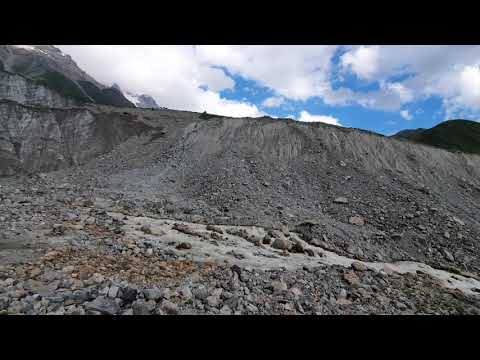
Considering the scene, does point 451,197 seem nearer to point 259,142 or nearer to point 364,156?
point 364,156

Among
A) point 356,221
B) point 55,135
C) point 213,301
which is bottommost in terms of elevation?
point 213,301

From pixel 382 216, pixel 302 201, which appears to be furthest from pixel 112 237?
pixel 382 216

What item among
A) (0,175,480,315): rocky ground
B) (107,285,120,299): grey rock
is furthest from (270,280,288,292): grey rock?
(107,285,120,299): grey rock

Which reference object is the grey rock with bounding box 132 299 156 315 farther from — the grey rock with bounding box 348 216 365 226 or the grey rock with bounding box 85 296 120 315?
the grey rock with bounding box 348 216 365 226

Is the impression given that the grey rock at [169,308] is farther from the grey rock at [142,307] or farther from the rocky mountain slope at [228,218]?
the grey rock at [142,307]

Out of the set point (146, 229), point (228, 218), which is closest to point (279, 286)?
point (146, 229)

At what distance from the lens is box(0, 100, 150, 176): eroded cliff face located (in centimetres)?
3130

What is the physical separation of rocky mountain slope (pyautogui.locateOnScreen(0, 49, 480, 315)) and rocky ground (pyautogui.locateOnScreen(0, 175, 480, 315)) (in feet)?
0.16

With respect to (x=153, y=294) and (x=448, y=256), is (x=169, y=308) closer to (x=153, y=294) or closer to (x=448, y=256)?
(x=153, y=294)

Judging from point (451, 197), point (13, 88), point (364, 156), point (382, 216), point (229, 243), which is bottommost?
point (229, 243)

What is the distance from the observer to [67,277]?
635 centimetres

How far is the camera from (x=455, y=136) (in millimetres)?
34906

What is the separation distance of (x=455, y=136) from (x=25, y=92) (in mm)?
77511
